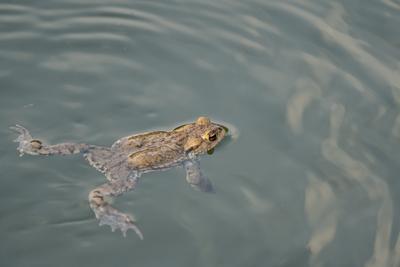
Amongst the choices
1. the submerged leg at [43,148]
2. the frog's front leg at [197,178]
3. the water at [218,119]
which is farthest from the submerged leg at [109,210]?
the frog's front leg at [197,178]

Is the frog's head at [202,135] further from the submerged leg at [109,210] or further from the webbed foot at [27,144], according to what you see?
the webbed foot at [27,144]

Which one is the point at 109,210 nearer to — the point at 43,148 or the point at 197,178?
the point at 197,178

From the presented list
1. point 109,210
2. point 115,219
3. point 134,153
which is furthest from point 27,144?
point 115,219

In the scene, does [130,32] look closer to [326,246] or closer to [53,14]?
[53,14]

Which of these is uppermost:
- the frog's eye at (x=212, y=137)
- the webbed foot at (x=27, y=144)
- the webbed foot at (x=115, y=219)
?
the frog's eye at (x=212, y=137)

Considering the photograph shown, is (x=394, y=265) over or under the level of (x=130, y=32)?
under

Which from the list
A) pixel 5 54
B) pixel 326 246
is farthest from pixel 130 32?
pixel 326 246
